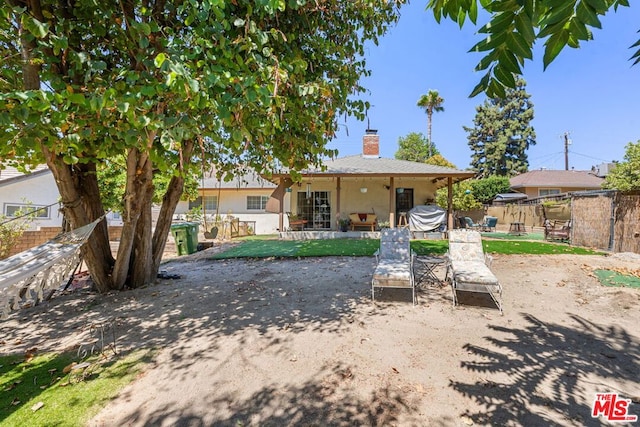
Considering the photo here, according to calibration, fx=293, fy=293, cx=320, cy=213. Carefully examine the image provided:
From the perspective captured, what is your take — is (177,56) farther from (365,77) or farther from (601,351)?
(601,351)

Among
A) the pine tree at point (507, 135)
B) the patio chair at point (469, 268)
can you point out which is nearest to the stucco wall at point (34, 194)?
the patio chair at point (469, 268)

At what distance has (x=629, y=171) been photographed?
19672 mm

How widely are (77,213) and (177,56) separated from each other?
4.14 m

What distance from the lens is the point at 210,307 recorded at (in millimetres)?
5203

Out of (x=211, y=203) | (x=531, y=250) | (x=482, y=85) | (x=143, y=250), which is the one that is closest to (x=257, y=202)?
(x=211, y=203)

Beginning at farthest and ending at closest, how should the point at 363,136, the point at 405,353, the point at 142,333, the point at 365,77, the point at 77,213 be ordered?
the point at 363,136
the point at 365,77
the point at 77,213
the point at 142,333
the point at 405,353

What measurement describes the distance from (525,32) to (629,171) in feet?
89.7

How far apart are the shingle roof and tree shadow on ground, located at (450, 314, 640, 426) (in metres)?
9.46

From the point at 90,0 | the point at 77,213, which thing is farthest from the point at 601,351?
the point at 77,213

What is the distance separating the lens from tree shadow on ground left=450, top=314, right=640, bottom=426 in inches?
97.7

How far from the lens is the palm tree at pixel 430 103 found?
114 feet

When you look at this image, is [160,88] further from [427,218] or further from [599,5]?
[427,218]

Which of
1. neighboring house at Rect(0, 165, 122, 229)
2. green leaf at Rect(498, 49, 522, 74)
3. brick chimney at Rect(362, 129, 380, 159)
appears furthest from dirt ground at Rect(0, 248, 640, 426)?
brick chimney at Rect(362, 129, 380, 159)

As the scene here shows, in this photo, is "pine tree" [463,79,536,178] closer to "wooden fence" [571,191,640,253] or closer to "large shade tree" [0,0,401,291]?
"wooden fence" [571,191,640,253]
